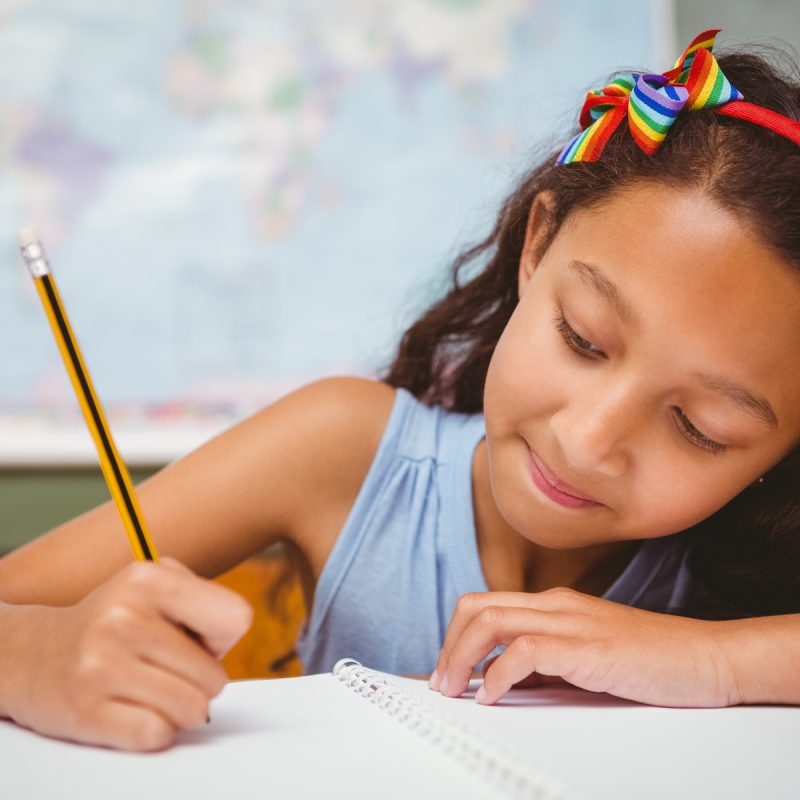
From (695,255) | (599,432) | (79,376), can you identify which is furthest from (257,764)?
(695,255)

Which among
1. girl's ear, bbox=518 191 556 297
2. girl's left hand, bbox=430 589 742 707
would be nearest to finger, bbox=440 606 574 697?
girl's left hand, bbox=430 589 742 707

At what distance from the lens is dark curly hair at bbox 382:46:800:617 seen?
0.66m

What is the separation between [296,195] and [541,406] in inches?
39.9

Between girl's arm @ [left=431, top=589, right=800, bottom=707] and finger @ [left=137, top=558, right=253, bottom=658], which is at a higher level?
finger @ [left=137, top=558, right=253, bottom=658]

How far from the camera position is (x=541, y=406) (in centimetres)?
67

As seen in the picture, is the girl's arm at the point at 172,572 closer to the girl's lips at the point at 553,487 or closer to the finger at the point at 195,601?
the finger at the point at 195,601

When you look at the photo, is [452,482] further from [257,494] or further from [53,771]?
[53,771]

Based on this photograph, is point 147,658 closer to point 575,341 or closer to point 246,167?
point 575,341

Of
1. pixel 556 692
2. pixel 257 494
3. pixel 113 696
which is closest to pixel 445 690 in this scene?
pixel 556 692

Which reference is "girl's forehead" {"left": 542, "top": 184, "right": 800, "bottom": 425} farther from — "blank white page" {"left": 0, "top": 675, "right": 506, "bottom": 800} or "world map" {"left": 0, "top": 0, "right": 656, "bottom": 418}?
"world map" {"left": 0, "top": 0, "right": 656, "bottom": 418}

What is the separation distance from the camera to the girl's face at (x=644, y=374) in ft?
2.00

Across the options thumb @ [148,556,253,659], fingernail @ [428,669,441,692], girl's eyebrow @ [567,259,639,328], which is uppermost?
girl's eyebrow @ [567,259,639,328]

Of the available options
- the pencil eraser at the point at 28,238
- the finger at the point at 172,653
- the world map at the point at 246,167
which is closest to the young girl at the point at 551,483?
the finger at the point at 172,653

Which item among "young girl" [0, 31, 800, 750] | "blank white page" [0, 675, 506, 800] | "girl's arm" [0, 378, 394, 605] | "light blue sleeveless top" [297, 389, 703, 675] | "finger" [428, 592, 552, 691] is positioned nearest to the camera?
"blank white page" [0, 675, 506, 800]
